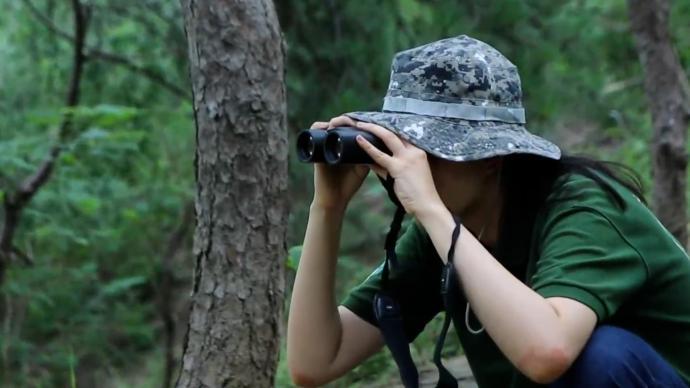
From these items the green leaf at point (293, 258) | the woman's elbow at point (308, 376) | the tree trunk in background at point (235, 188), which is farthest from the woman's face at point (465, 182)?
the green leaf at point (293, 258)

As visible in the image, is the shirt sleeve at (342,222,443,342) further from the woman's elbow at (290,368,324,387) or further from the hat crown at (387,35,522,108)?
the hat crown at (387,35,522,108)

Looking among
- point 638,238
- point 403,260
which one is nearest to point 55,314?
point 403,260

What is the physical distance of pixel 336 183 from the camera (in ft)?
7.75

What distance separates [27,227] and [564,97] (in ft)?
11.1

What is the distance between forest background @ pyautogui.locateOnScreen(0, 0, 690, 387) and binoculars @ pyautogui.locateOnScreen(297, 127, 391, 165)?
3133mm

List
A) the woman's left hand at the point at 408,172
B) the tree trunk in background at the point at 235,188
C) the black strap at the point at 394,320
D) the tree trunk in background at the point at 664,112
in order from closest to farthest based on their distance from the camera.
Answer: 1. the woman's left hand at the point at 408,172
2. the black strap at the point at 394,320
3. the tree trunk in background at the point at 235,188
4. the tree trunk in background at the point at 664,112

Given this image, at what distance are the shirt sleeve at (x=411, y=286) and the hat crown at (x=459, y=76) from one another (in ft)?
1.36

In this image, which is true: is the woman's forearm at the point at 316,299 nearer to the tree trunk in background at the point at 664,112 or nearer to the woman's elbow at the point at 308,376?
the woman's elbow at the point at 308,376

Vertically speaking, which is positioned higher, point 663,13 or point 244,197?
point 663,13

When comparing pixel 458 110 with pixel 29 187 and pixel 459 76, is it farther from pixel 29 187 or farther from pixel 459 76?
pixel 29 187

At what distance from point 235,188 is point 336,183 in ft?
2.99

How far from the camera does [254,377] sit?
10.7 feet

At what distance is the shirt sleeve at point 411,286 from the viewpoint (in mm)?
2494

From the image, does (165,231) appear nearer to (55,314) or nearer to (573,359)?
(55,314)
